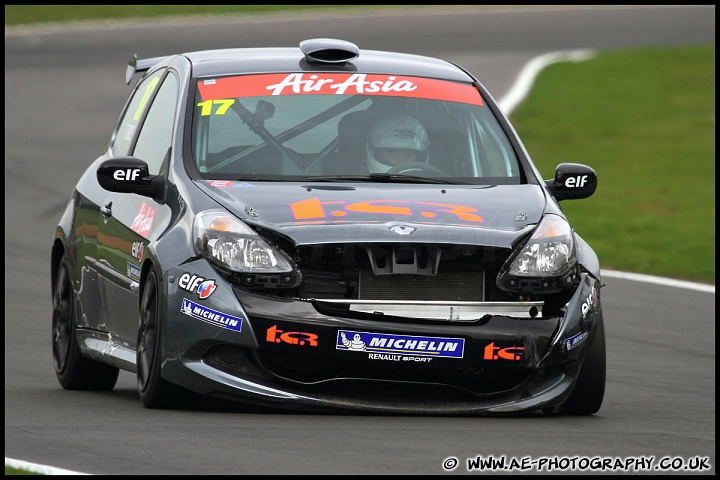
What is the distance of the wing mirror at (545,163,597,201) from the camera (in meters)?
7.83

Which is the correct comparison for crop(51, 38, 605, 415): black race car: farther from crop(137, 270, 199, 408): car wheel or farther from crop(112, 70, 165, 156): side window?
crop(112, 70, 165, 156): side window

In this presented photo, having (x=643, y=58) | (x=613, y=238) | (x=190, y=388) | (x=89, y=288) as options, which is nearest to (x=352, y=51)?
(x=89, y=288)

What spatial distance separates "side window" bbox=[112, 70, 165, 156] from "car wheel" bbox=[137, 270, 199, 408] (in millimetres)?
1585

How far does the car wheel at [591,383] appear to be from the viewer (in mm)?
7168

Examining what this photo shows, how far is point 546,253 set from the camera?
6930mm

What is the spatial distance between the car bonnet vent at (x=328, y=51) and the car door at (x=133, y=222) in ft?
2.25

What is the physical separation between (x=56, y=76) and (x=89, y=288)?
62.6 ft

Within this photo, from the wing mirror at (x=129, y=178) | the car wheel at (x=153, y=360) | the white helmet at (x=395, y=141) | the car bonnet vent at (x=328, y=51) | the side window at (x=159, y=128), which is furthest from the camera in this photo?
the car bonnet vent at (x=328, y=51)

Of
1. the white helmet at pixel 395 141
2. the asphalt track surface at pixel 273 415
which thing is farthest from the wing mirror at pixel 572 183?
the asphalt track surface at pixel 273 415

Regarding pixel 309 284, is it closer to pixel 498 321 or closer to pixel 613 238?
pixel 498 321

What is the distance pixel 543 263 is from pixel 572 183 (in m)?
1.02

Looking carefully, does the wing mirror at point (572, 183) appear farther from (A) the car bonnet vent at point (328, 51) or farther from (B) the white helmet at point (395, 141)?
(A) the car bonnet vent at point (328, 51)

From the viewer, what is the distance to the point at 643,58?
99.5ft

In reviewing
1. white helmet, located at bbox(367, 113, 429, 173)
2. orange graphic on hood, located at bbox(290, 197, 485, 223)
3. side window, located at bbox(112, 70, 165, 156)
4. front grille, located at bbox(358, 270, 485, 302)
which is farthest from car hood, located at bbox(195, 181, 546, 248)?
side window, located at bbox(112, 70, 165, 156)
